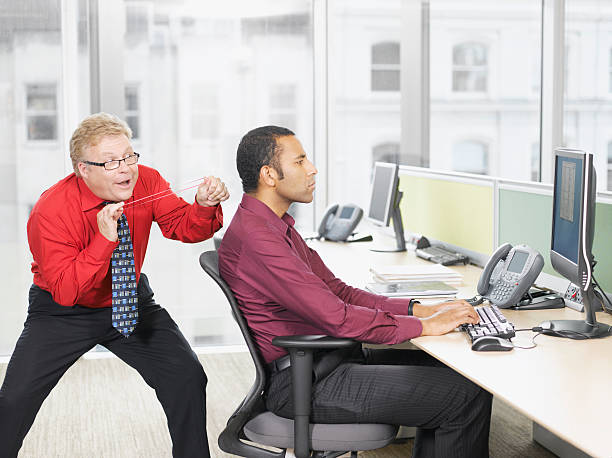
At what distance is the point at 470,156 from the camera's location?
39.4ft

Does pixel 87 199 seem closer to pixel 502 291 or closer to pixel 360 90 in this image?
pixel 502 291

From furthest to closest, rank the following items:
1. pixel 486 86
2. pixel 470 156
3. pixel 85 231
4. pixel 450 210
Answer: pixel 486 86, pixel 470 156, pixel 450 210, pixel 85 231

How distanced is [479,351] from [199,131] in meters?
3.09

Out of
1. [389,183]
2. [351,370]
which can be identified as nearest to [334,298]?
[351,370]

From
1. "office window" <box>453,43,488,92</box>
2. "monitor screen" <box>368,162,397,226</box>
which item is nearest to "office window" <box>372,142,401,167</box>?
"monitor screen" <box>368,162,397,226</box>

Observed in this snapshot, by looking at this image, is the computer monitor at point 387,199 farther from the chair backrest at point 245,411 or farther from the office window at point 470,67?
the office window at point 470,67

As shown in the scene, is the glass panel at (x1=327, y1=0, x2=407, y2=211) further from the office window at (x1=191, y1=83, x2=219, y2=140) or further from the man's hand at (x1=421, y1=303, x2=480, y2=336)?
the man's hand at (x1=421, y1=303, x2=480, y2=336)

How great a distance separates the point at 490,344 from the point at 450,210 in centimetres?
170

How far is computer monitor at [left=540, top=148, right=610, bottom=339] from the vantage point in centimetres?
207

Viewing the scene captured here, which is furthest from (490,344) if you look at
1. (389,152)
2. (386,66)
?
(386,66)

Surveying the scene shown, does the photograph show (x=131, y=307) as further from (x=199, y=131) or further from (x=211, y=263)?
(x=199, y=131)

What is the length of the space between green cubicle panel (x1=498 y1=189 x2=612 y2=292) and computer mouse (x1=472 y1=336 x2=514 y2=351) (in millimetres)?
678

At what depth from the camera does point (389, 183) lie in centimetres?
386

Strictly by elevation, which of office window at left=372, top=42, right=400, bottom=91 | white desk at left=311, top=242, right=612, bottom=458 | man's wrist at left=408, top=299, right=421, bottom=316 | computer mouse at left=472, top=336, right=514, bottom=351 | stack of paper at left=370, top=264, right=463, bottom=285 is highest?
office window at left=372, top=42, right=400, bottom=91
